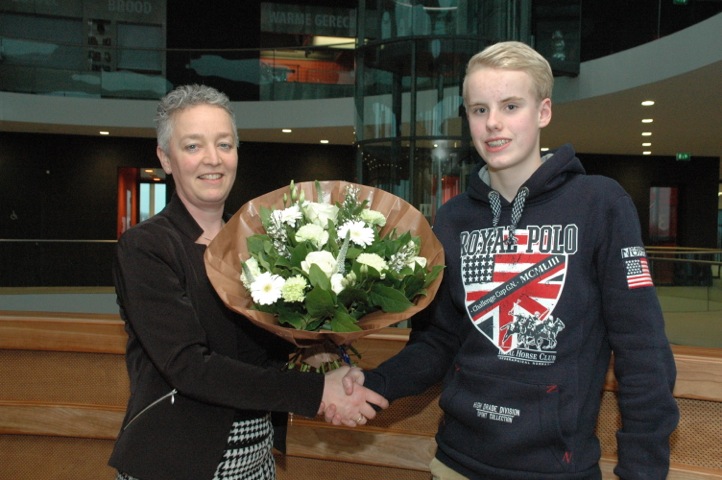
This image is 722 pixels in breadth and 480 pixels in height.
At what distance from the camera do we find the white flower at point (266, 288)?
1588 millimetres

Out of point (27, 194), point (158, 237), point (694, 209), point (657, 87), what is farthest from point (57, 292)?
point (694, 209)

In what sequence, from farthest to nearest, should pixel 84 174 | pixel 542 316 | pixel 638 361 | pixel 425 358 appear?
pixel 84 174, pixel 425 358, pixel 542 316, pixel 638 361

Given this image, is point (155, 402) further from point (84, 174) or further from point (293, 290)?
point (84, 174)

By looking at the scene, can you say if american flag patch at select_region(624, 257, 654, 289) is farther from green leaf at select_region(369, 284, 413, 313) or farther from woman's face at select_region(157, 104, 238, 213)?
woman's face at select_region(157, 104, 238, 213)

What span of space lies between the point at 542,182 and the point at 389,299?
0.47 m

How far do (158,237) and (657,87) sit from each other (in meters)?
10.00

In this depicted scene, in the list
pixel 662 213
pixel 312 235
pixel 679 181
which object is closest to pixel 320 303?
pixel 312 235

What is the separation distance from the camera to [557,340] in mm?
1598

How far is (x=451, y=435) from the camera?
5.74 ft

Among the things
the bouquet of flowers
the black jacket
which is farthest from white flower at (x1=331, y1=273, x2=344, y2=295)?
the black jacket

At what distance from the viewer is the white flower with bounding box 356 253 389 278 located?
1619mm

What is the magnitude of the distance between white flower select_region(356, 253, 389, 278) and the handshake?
0.39 m

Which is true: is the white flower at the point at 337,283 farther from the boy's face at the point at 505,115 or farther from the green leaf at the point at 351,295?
the boy's face at the point at 505,115

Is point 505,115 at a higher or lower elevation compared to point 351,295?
higher
